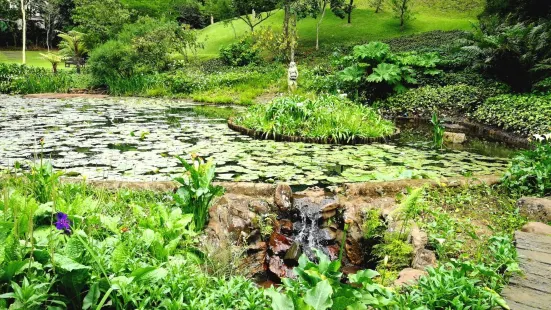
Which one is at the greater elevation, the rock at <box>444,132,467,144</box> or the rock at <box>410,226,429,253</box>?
the rock at <box>444,132,467,144</box>

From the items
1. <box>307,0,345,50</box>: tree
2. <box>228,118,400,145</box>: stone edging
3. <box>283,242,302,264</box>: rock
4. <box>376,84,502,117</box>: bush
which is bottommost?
<box>283,242,302,264</box>: rock

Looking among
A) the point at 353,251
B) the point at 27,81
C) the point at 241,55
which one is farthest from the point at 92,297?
the point at 241,55

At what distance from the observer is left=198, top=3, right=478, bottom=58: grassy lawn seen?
28922 millimetres

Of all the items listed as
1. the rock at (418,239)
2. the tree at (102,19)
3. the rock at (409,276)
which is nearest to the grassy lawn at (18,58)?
the tree at (102,19)

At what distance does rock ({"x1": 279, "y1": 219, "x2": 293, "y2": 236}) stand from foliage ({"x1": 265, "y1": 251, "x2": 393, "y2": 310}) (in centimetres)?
240

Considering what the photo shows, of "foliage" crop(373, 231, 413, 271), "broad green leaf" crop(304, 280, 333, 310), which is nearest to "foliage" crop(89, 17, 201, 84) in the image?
"foliage" crop(373, 231, 413, 271)

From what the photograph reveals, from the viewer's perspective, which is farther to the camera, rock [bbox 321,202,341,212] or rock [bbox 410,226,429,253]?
rock [bbox 321,202,341,212]

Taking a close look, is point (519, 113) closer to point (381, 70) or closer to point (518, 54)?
point (518, 54)

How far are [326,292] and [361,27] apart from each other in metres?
31.0

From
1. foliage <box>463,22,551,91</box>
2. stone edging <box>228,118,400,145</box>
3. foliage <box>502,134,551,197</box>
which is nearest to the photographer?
foliage <box>502,134,551,197</box>

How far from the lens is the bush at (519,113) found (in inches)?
397

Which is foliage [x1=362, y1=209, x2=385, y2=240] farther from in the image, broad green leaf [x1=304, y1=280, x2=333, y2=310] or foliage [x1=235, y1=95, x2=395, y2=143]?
foliage [x1=235, y1=95, x2=395, y2=143]

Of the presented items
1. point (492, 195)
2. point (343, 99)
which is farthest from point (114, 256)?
point (343, 99)

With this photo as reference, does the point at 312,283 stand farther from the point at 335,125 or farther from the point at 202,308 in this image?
the point at 335,125
